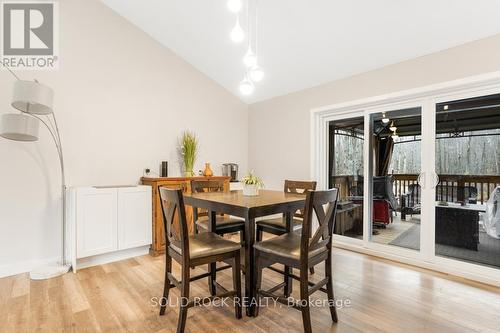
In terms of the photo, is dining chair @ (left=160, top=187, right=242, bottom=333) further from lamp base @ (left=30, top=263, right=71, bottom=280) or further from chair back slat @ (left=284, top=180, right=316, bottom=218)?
lamp base @ (left=30, top=263, right=71, bottom=280)

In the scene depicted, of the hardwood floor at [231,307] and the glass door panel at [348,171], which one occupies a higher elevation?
the glass door panel at [348,171]

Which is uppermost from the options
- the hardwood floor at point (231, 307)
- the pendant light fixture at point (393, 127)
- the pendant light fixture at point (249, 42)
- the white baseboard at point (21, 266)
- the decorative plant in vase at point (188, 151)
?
the pendant light fixture at point (249, 42)

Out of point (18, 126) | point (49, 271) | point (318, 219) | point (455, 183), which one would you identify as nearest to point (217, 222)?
point (318, 219)

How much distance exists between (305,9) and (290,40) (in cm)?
47

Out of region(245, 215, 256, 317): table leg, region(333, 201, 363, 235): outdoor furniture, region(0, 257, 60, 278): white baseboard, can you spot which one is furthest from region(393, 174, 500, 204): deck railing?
region(0, 257, 60, 278): white baseboard

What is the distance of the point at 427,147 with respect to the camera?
2943mm

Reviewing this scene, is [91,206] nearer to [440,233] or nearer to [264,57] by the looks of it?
[264,57]

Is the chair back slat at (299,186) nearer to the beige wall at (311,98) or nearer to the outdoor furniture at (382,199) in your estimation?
the beige wall at (311,98)

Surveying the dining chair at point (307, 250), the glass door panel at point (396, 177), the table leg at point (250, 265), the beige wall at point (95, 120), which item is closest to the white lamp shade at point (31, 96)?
the beige wall at point (95, 120)

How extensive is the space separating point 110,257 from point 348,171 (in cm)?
340

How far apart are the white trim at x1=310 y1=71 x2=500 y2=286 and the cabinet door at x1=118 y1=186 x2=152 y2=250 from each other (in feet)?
8.72

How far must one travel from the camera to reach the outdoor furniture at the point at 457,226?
2.88m

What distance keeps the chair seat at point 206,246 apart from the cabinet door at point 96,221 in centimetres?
150

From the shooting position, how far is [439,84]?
8.99ft
